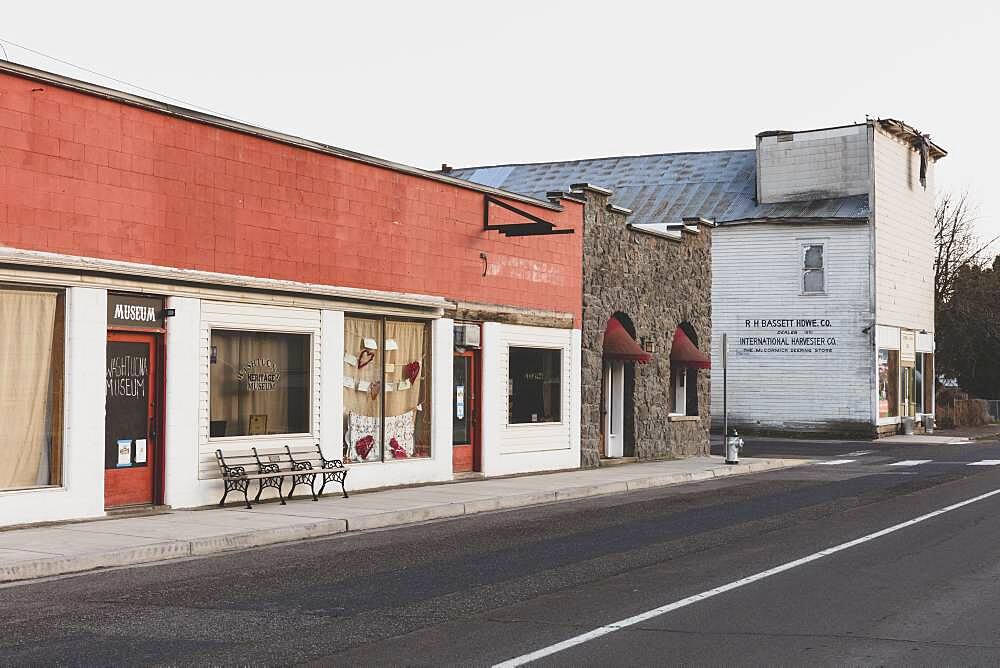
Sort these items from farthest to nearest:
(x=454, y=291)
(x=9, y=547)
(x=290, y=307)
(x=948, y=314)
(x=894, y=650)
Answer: (x=948, y=314)
(x=454, y=291)
(x=290, y=307)
(x=9, y=547)
(x=894, y=650)

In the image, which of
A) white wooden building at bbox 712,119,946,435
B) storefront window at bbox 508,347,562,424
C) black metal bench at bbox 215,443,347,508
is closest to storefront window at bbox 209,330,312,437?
black metal bench at bbox 215,443,347,508

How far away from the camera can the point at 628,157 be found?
163 ft

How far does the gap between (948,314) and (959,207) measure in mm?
6431

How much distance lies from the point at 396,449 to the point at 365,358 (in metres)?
1.69

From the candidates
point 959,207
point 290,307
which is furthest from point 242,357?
point 959,207

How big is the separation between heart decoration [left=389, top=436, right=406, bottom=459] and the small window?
24.6 metres

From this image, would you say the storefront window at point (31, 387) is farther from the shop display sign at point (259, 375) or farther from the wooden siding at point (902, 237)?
the wooden siding at point (902, 237)

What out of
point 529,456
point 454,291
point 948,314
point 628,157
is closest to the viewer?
point 454,291

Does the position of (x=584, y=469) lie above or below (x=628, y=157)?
below

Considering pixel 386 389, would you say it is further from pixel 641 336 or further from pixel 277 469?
pixel 641 336

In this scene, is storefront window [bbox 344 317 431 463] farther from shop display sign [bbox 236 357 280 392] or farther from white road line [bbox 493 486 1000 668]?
white road line [bbox 493 486 1000 668]

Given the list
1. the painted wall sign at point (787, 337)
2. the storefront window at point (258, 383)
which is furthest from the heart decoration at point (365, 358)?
the painted wall sign at point (787, 337)

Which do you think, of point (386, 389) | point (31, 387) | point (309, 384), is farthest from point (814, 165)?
point (31, 387)

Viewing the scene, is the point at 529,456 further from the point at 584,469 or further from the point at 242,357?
the point at 242,357
